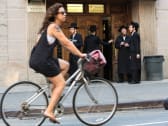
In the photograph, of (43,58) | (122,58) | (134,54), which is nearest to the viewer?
(43,58)

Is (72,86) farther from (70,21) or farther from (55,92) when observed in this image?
(70,21)

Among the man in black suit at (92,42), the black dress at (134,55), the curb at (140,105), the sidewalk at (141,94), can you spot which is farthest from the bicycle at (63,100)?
the black dress at (134,55)

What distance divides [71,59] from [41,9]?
185 centimetres

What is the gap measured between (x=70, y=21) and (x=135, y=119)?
843 centimetres

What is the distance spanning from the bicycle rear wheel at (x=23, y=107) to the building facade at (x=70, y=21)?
7.76 metres

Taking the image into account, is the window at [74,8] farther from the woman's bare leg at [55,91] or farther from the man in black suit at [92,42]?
the woman's bare leg at [55,91]

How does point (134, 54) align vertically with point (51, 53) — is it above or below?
below

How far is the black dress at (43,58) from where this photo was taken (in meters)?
7.89

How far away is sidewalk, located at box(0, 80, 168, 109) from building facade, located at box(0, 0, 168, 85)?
38.6 inches

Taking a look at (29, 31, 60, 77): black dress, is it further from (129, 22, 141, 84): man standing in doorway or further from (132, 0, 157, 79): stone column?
(132, 0, 157, 79): stone column

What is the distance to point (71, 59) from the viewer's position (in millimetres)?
16125

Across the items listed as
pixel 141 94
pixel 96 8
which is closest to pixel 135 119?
pixel 141 94

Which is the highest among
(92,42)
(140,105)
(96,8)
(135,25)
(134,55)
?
(96,8)

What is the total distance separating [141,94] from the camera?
45.0 feet
